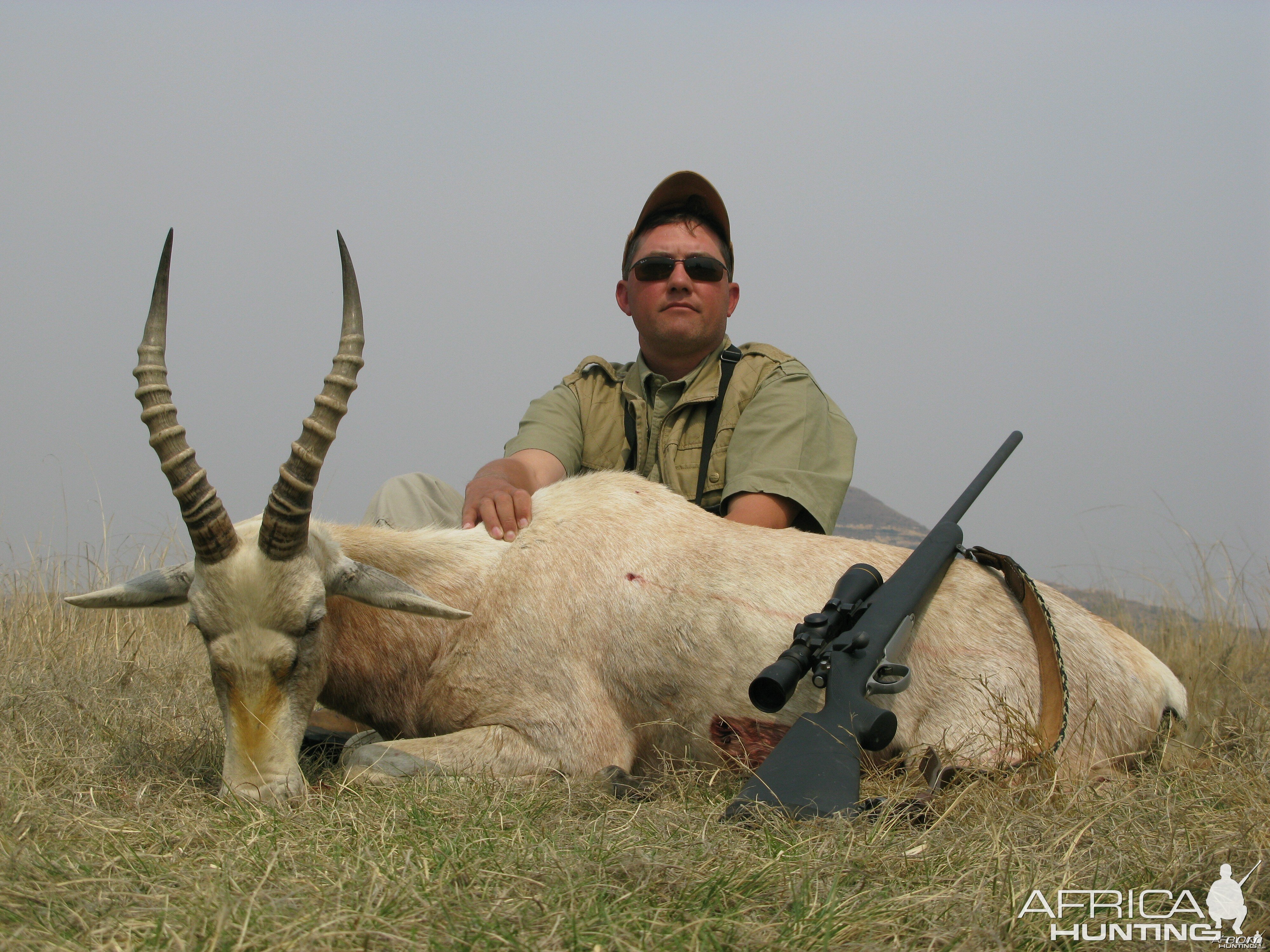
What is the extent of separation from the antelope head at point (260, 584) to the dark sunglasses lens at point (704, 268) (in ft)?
8.13

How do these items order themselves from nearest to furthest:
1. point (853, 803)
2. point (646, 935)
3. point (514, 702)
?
point (646, 935) < point (853, 803) < point (514, 702)

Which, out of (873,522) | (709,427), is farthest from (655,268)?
(873,522)

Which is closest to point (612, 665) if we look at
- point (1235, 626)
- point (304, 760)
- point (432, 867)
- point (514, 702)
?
point (514, 702)

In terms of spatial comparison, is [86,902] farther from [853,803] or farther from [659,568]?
[659,568]

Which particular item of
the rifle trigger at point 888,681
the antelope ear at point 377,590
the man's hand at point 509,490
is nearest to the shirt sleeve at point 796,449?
the man's hand at point 509,490

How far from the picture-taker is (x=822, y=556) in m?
4.32

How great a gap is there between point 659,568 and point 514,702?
0.86 metres

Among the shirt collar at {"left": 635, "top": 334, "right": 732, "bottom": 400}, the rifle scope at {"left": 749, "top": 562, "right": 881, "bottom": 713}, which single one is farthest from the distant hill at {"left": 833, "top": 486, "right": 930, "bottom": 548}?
the rifle scope at {"left": 749, "top": 562, "right": 881, "bottom": 713}

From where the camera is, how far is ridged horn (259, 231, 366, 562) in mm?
3453

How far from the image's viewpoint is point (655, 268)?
18.7 ft

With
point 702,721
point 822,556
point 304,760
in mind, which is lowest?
point 304,760

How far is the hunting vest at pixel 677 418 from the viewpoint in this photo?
5461 millimetres

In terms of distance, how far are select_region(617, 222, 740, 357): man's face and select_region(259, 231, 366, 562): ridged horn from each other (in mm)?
2328

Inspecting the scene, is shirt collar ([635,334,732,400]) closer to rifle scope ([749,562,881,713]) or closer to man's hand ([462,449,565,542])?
man's hand ([462,449,565,542])
